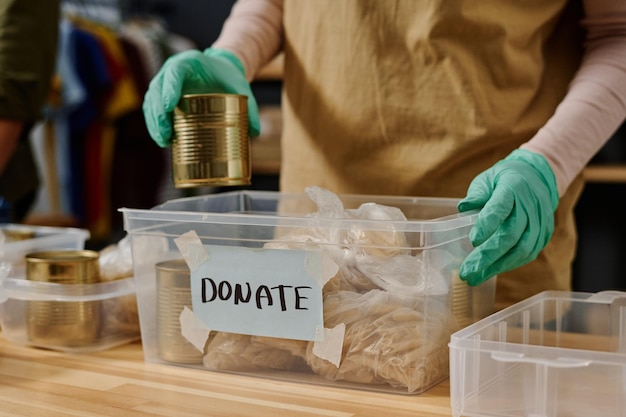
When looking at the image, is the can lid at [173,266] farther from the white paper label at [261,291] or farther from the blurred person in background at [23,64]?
the blurred person in background at [23,64]

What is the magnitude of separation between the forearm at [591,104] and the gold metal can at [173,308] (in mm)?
433

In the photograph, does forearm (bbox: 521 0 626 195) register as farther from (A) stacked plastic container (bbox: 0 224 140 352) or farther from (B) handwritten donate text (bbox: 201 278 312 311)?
(A) stacked plastic container (bbox: 0 224 140 352)

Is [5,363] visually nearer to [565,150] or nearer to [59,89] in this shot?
[565,150]

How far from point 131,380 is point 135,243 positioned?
5.9 inches

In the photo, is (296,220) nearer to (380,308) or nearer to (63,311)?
(380,308)

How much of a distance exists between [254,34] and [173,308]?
1.77ft

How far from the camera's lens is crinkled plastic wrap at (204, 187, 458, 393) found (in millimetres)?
727

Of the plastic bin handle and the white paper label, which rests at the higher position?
the white paper label

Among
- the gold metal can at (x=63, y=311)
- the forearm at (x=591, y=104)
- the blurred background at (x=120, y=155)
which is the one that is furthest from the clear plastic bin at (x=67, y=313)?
the blurred background at (x=120, y=155)

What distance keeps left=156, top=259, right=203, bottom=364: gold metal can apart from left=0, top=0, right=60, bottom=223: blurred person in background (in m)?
0.93

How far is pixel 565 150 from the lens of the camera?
37.6 inches

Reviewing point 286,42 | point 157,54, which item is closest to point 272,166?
point 157,54

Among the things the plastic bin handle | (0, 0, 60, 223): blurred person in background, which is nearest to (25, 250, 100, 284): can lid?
the plastic bin handle

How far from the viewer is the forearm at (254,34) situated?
3.96ft
